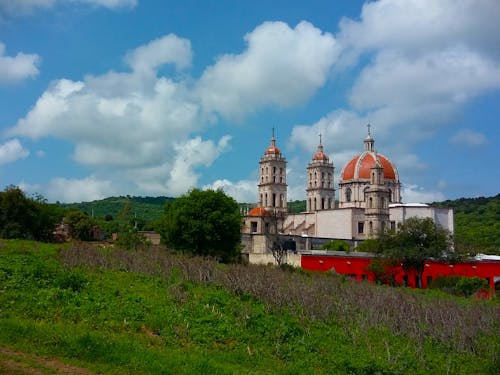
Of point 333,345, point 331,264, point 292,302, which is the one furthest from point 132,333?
point 331,264

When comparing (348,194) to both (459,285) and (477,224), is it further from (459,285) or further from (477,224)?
(459,285)

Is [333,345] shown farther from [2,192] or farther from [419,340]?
[2,192]

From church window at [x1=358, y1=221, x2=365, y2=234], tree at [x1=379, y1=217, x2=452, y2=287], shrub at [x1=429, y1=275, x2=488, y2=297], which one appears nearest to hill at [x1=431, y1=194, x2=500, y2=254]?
tree at [x1=379, y1=217, x2=452, y2=287]

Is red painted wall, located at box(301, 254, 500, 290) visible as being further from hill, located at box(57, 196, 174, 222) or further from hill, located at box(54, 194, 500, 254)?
hill, located at box(57, 196, 174, 222)

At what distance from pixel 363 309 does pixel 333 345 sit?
4.10 m

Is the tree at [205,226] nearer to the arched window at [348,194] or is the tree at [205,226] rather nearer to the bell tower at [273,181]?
the arched window at [348,194]

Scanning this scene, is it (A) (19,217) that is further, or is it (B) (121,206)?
(B) (121,206)

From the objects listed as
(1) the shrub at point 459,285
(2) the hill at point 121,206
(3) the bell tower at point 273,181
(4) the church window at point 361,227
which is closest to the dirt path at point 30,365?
(1) the shrub at point 459,285

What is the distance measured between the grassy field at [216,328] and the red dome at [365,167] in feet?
194

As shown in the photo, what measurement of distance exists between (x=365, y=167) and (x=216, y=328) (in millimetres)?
67654

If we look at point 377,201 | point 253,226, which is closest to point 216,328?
point 377,201

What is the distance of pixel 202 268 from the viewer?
2150 cm

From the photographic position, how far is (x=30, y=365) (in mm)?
9992

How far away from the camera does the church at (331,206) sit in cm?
6869
